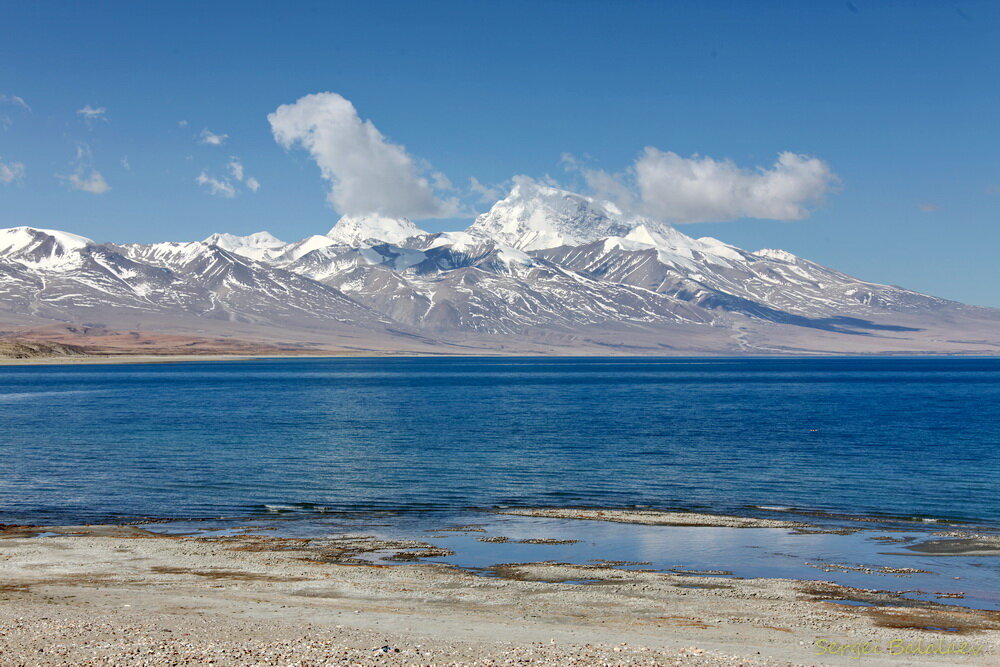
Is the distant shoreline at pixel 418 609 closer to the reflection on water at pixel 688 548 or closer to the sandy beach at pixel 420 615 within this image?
the sandy beach at pixel 420 615

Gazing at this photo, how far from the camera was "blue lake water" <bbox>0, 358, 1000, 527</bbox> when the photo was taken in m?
53.7

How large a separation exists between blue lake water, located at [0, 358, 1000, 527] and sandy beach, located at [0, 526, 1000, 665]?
Result: 14062mm

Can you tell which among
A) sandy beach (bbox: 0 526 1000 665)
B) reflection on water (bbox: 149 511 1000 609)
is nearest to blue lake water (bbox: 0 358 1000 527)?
reflection on water (bbox: 149 511 1000 609)

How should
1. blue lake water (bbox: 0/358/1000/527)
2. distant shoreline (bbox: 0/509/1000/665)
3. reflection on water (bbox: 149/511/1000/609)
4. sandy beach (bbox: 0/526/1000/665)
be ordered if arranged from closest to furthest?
sandy beach (bbox: 0/526/1000/665) < distant shoreline (bbox: 0/509/1000/665) < reflection on water (bbox: 149/511/1000/609) < blue lake water (bbox: 0/358/1000/527)

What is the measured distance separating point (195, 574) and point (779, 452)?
54.8 m

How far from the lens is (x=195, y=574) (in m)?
34.5

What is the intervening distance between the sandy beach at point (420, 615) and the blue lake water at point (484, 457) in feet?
46.1

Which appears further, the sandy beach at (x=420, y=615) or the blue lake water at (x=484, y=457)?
the blue lake water at (x=484, y=457)

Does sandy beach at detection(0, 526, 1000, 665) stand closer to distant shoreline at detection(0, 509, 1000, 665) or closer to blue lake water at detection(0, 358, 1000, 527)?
distant shoreline at detection(0, 509, 1000, 665)

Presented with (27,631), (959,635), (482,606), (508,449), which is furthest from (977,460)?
(27,631)

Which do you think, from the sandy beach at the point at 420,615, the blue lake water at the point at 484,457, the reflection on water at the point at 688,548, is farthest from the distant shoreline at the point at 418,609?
the blue lake water at the point at 484,457

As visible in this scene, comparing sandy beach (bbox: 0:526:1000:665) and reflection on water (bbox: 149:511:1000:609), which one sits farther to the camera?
reflection on water (bbox: 149:511:1000:609)

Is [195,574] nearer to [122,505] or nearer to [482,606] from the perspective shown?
[482,606]

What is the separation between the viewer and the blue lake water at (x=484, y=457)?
176 feet
